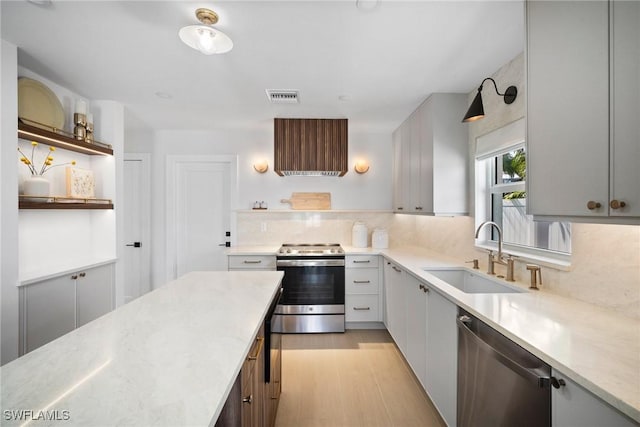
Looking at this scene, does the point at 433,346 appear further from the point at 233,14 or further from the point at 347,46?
the point at 233,14

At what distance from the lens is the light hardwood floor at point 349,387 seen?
1.96 metres

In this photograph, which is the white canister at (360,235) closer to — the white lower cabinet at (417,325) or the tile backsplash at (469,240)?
the tile backsplash at (469,240)

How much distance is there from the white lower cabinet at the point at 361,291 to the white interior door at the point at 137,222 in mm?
2684

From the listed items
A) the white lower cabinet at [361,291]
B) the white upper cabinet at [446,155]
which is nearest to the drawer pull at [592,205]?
the white upper cabinet at [446,155]

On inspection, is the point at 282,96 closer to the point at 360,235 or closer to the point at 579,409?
the point at 360,235

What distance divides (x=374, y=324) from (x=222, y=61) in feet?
10.1

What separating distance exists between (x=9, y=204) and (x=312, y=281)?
2.55m

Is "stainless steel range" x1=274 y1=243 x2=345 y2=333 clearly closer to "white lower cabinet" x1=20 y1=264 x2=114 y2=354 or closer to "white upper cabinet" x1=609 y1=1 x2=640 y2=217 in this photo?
"white lower cabinet" x1=20 y1=264 x2=114 y2=354

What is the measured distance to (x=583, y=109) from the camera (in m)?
1.13

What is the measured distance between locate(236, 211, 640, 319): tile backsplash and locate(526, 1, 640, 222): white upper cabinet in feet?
1.35

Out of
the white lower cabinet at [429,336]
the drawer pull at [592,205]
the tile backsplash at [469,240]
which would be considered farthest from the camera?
the white lower cabinet at [429,336]

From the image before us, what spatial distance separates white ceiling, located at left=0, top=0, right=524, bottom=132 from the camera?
1571mm

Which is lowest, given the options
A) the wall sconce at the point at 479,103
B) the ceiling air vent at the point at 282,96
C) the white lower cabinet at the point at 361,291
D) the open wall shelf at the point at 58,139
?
the white lower cabinet at the point at 361,291

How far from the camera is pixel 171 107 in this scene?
3023mm
